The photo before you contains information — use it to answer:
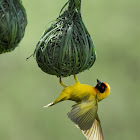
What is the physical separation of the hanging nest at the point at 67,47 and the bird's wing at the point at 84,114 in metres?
0.44

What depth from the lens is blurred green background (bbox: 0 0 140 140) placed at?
10.1 meters

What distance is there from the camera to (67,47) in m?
5.68

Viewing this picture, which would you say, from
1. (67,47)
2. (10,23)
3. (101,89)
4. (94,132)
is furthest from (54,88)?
(10,23)

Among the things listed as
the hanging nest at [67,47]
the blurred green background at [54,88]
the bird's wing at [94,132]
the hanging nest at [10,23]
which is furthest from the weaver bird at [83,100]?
the blurred green background at [54,88]

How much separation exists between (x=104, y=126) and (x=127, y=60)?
1.16 m

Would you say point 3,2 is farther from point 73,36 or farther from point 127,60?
point 127,60

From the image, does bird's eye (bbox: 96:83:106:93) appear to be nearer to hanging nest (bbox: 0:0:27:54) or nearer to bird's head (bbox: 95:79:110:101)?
bird's head (bbox: 95:79:110:101)

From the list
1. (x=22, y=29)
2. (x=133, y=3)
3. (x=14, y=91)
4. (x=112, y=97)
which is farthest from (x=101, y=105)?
(x=22, y=29)

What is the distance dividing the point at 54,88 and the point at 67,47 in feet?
13.9

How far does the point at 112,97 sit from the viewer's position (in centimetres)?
1052

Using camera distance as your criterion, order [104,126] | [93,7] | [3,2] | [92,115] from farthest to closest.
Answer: [93,7] < [104,126] < [92,115] < [3,2]

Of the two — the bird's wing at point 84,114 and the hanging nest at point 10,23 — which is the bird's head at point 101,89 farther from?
the hanging nest at point 10,23

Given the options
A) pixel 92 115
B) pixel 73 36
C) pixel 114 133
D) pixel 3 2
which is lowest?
pixel 114 133

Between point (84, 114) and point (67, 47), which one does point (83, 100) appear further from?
point (67, 47)
